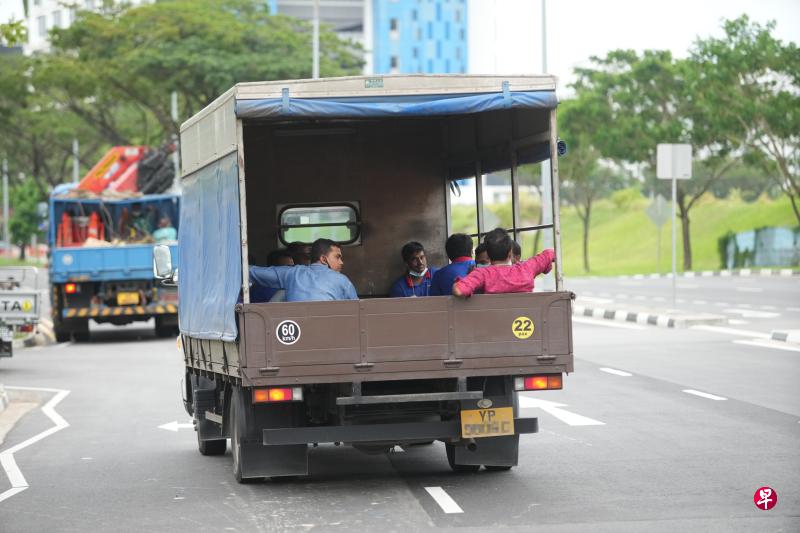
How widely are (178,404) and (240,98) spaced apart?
7605mm

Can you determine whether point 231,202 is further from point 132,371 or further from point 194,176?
point 132,371

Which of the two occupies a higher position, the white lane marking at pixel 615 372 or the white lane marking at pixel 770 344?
the white lane marking at pixel 770 344

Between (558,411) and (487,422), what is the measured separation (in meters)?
5.08

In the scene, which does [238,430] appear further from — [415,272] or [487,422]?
[415,272]

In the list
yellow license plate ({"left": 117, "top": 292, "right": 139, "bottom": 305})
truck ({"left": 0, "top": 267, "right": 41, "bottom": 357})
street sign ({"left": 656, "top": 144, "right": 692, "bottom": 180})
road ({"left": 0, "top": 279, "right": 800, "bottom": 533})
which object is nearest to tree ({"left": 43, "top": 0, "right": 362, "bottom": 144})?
yellow license plate ({"left": 117, "top": 292, "right": 139, "bottom": 305})

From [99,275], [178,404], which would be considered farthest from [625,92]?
[178,404]

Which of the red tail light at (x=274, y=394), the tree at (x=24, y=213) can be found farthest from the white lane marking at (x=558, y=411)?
the tree at (x=24, y=213)

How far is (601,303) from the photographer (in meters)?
35.0

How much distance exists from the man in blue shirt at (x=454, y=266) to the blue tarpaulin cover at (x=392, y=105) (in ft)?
5.01

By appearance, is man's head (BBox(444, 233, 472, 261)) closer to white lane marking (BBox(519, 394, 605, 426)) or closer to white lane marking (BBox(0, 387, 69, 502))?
white lane marking (BBox(519, 394, 605, 426))

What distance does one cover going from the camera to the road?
8.57 metres

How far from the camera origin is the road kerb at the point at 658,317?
1061 inches

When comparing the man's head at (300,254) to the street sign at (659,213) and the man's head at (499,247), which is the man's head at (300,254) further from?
the street sign at (659,213)

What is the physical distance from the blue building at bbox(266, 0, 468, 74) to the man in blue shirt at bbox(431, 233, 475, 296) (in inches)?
4616
